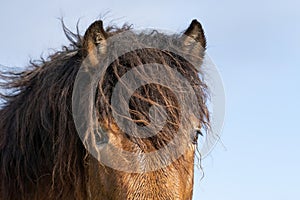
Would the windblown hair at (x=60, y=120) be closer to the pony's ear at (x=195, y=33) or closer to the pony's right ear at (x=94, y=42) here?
the pony's right ear at (x=94, y=42)

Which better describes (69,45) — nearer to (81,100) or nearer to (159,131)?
(81,100)

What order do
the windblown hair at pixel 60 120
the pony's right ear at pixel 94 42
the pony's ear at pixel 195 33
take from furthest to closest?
1. the pony's ear at pixel 195 33
2. the pony's right ear at pixel 94 42
3. the windblown hair at pixel 60 120

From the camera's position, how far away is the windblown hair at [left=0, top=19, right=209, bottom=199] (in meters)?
4.36

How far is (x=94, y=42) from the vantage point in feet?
15.1

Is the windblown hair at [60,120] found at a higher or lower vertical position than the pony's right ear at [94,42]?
lower

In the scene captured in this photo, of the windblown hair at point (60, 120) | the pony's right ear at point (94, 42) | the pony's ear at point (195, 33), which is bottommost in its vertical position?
the windblown hair at point (60, 120)

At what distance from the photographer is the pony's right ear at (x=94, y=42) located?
14.9ft

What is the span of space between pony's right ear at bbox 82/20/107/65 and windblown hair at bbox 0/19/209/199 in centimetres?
9

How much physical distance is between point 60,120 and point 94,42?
23.3 inches

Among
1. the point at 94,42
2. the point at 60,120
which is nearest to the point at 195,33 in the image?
the point at 94,42

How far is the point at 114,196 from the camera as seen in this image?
415cm

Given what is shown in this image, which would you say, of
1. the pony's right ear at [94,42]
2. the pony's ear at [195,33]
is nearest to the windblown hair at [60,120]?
the pony's right ear at [94,42]

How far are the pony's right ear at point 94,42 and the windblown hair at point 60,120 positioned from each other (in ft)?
0.29

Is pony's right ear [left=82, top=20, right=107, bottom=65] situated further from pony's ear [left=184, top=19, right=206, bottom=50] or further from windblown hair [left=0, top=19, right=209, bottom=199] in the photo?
pony's ear [left=184, top=19, right=206, bottom=50]
